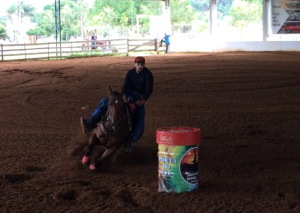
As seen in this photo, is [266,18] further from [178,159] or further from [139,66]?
[178,159]

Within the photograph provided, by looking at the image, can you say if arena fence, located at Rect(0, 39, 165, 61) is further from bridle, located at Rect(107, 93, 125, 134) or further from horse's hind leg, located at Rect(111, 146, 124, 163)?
bridle, located at Rect(107, 93, 125, 134)

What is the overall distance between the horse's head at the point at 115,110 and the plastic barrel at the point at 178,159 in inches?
50.1

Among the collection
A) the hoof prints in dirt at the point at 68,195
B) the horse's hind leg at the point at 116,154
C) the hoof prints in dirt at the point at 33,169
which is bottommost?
the hoof prints in dirt at the point at 68,195

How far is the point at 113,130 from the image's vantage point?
7.69 meters

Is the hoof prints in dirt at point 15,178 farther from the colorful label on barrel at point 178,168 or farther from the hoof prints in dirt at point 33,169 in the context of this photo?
the colorful label on barrel at point 178,168

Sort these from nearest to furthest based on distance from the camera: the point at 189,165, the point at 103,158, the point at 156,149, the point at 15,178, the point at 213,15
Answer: the point at 189,165
the point at 15,178
the point at 103,158
the point at 156,149
the point at 213,15

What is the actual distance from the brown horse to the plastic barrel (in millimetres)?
1304

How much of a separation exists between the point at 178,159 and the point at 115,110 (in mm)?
1614

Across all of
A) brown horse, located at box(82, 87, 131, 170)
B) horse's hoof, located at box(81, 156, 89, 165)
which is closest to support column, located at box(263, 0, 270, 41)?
brown horse, located at box(82, 87, 131, 170)

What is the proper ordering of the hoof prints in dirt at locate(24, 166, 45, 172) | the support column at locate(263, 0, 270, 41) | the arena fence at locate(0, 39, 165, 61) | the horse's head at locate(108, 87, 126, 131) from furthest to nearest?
the support column at locate(263, 0, 270, 41)
the arena fence at locate(0, 39, 165, 61)
the hoof prints in dirt at locate(24, 166, 45, 172)
the horse's head at locate(108, 87, 126, 131)

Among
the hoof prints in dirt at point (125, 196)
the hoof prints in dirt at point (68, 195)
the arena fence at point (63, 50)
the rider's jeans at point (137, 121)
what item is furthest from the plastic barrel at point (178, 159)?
the arena fence at point (63, 50)

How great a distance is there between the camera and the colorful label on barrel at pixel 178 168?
6.33 m

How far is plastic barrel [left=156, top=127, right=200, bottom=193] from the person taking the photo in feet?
20.7

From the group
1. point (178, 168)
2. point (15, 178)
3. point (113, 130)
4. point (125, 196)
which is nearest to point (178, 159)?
point (178, 168)
